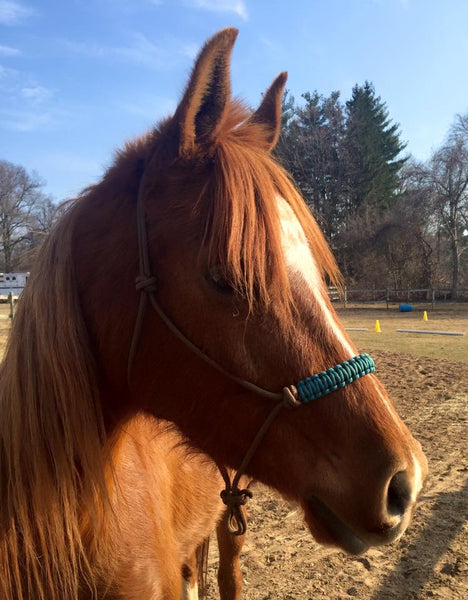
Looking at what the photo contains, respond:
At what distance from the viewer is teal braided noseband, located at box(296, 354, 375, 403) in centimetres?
121

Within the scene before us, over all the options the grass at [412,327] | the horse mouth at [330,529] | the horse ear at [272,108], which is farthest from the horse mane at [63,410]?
the grass at [412,327]

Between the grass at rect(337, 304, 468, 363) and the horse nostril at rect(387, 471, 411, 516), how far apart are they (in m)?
11.3

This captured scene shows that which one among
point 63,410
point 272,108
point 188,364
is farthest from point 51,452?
point 272,108

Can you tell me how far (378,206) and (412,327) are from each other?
22.9m

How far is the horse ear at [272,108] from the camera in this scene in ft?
5.78

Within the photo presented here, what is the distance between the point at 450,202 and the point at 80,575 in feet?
105

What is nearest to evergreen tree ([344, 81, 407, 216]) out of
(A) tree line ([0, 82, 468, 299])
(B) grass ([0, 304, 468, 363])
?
(A) tree line ([0, 82, 468, 299])

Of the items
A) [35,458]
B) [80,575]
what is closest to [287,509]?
[80,575]

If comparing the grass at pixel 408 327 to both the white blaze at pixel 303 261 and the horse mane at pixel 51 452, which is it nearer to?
the horse mane at pixel 51 452

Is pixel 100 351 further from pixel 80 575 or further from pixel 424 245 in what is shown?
pixel 424 245

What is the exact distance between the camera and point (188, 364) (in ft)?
4.34

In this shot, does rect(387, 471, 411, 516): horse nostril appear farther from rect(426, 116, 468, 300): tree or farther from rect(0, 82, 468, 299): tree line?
rect(426, 116, 468, 300): tree

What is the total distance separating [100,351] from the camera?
1.46m

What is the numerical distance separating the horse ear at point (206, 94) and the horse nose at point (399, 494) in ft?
3.79
